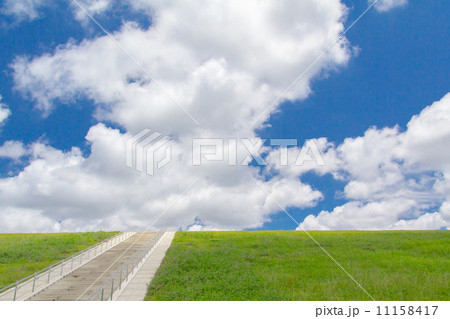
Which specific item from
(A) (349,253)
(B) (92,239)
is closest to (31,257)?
(B) (92,239)

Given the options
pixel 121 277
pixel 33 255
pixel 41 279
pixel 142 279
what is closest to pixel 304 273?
pixel 142 279

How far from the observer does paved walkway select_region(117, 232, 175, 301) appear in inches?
733

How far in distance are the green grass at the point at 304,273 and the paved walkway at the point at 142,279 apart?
54 centimetres

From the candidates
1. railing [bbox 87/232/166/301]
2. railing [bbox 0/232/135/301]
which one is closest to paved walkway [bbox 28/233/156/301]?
railing [bbox 0/232/135/301]

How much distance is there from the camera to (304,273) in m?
24.3

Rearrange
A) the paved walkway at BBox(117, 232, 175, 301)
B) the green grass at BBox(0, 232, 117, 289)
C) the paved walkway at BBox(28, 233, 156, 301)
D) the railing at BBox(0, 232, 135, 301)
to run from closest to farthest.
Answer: the paved walkway at BBox(117, 232, 175, 301), the railing at BBox(0, 232, 135, 301), the paved walkway at BBox(28, 233, 156, 301), the green grass at BBox(0, 232, 117, 289)

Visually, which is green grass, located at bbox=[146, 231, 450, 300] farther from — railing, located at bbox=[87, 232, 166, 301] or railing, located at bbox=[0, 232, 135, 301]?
railing, located at bbox=[0, 232, 135, 301]

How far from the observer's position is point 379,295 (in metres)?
19.3

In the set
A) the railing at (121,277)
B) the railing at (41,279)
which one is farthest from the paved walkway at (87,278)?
the railing at (121,277)

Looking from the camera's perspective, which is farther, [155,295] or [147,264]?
[147,264]

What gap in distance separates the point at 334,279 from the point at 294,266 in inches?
186

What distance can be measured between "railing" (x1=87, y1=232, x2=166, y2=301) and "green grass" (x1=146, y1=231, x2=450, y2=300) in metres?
1.80

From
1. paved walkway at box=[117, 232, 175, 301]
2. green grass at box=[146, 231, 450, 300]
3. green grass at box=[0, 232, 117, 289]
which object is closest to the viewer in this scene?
paved walkway at box=[117, 232, 175, 301]
